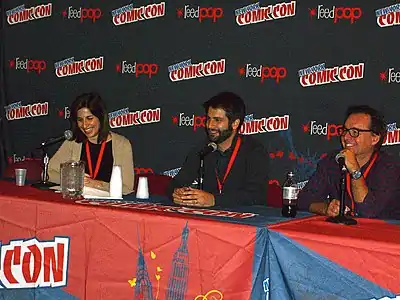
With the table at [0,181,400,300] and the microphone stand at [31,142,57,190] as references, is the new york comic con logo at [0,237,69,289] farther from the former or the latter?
the microphone stand at [31,142,57,190]

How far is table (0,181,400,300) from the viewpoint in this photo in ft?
7.30

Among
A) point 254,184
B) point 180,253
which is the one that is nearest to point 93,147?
point 254,184

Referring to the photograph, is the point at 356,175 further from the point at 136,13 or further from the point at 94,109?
the point at 136,13

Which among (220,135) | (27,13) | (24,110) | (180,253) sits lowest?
(180,253)

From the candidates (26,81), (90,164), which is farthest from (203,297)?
(26,81)

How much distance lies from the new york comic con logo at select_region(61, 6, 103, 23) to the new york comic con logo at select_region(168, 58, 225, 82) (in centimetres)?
79

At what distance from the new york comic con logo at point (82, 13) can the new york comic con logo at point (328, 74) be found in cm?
175

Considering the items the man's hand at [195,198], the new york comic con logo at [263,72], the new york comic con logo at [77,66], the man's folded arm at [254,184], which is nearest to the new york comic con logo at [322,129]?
the new york comic con logo at [263,72]

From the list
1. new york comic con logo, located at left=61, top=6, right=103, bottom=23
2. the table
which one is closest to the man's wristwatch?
the table

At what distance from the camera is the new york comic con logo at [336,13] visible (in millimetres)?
4312

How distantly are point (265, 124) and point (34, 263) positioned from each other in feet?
7.04

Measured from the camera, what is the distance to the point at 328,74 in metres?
4.41

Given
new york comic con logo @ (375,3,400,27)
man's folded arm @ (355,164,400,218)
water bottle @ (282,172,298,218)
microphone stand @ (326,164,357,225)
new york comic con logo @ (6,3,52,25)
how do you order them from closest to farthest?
1. microphone stand @ (326,164,357,225)
2. water bottle @ (282,172,298,218)
3. man's folded arm @ (355,164,400,218)
4. new york comic con logo @ (375,3,400,27)
5. new york comic con logo @ (6,3,52,25)

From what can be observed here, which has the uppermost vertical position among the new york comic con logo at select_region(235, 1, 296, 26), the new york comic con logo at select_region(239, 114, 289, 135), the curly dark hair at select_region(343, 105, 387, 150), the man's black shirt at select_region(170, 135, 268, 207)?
the new york comic con logo at select_region(235, 1, 296, 26)
